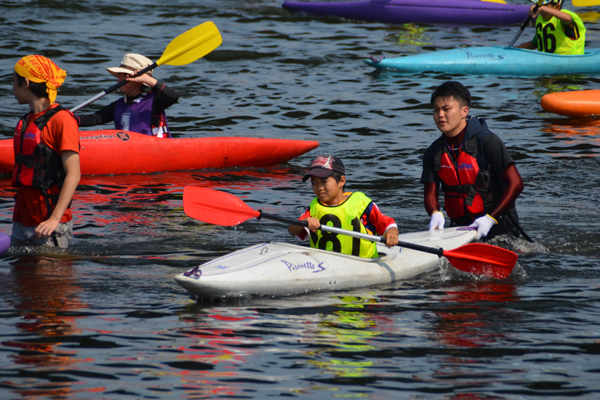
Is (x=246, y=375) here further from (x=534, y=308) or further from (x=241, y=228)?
(x=241, y=228)

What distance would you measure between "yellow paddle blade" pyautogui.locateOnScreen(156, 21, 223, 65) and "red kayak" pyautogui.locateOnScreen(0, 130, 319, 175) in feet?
3.00

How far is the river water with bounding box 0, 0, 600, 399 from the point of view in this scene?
3.22m

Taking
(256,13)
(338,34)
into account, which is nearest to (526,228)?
(338,34)

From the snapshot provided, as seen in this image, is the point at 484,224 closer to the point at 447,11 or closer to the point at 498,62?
the point at 498,62

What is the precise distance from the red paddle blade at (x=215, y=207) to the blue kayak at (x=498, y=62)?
29.2 ft

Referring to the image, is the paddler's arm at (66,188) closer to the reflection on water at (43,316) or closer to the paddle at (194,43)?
A: the reflection on water at (43,316)

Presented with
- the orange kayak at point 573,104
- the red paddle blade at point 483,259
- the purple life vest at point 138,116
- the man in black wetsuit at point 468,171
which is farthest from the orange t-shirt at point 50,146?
the orange kayak at point 573,104

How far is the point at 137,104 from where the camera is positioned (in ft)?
24.3

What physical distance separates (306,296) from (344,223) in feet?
1.65

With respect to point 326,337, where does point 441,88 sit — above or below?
above

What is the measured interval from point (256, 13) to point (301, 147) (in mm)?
11127

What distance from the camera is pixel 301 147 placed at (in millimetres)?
8680

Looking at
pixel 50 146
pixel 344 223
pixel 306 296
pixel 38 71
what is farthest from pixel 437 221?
pixel 38 71

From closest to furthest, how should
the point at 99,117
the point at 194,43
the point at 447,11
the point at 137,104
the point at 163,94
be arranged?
the point at 163,94 → the point at 99,117 → the point at 137,104 → the point at 194,43 → the point at 447,11
